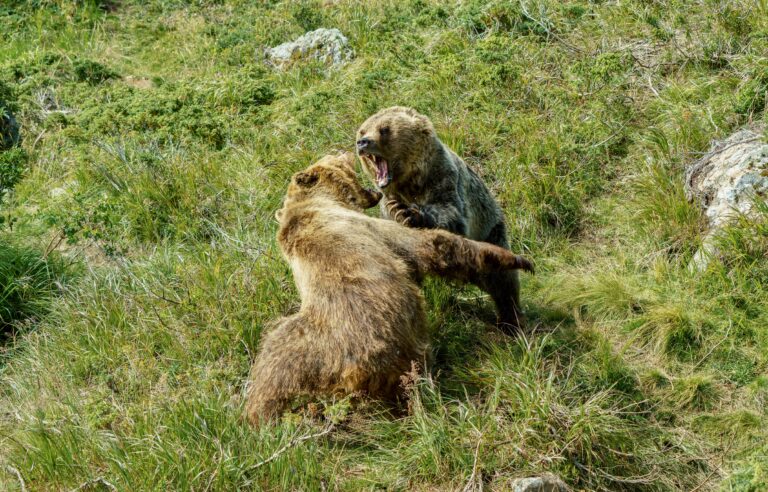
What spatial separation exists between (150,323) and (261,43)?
5.63m

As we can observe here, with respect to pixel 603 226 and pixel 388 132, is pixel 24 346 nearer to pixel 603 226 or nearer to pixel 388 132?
pixel 388 132

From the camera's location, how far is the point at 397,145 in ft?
21.8

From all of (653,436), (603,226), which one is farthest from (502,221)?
(653,436)

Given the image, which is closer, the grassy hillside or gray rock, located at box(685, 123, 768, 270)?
the grassy hillside

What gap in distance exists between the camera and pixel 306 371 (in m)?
5.17

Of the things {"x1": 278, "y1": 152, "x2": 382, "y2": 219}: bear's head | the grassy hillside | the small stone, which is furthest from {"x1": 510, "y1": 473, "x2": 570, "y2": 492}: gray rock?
the small stone

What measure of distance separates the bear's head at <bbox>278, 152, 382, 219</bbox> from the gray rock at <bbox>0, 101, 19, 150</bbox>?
5157mm

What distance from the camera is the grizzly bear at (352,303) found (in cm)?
514

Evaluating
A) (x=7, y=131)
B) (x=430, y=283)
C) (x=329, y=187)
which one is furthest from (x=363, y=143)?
(x=7, y=131)

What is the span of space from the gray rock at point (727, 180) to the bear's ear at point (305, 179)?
2957 millimetres

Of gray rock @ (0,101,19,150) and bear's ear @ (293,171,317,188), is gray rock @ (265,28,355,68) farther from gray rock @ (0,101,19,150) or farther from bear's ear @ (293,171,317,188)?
bear's ear @ (293,171,317,188)

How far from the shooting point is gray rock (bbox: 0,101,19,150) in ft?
32.6

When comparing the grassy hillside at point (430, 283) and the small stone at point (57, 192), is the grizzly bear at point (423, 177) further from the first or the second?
the small stone at point (57, 192)

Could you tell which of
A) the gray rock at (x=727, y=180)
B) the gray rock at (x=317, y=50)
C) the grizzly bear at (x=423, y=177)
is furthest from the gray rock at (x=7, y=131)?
the gray rock at (x=727, y=180)
